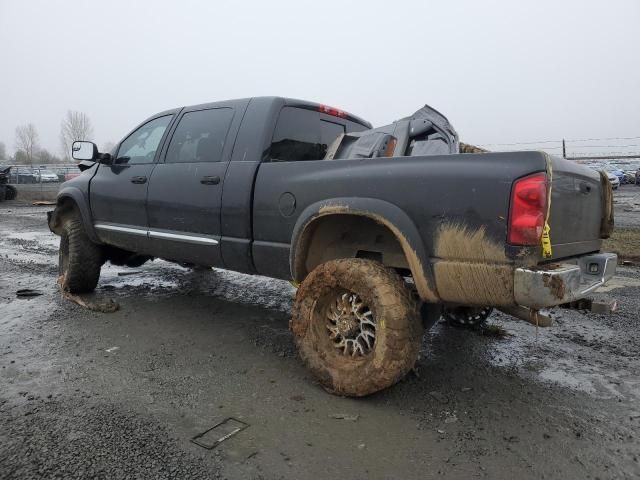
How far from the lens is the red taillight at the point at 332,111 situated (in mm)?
4384

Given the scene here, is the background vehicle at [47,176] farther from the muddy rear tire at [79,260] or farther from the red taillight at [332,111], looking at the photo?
the red taillight at [332,111]

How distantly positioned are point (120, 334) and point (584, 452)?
3.48 meters

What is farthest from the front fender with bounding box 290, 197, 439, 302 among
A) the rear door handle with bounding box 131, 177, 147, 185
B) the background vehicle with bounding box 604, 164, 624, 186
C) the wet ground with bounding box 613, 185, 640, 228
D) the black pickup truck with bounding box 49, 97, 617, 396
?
the background vehicle with bounding box 604, 164, 624, 186

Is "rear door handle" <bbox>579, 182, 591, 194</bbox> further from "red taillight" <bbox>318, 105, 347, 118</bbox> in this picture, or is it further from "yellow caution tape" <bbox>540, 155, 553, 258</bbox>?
"red taillight" <bbox>318, 105, 347, 118</bbox>

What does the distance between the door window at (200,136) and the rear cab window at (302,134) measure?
1.54 ft

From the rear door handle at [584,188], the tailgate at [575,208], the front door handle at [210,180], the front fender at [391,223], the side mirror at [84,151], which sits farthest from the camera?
the side mirror at [84,151]

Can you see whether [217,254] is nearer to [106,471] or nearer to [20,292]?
[106,471]

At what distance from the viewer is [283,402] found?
292 centimetres

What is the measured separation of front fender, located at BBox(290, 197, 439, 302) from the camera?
8.85 feet

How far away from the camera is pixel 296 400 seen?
2949 millimetres

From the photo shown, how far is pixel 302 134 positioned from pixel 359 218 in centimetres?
122

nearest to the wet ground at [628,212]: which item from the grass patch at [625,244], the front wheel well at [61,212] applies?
the grass patch at [625,244]

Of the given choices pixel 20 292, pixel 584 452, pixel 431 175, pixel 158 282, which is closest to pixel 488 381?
pixel 584 452

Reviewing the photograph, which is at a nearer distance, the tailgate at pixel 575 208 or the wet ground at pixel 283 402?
the wet ground at pixel 283 402
